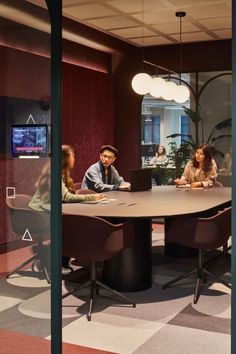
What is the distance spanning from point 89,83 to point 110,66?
0.99 m

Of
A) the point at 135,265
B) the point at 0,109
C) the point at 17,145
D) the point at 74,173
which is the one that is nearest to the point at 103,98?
the point at 74,173

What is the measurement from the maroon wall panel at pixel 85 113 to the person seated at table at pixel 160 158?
100 cm

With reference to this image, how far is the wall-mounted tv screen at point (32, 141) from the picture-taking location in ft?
9.19

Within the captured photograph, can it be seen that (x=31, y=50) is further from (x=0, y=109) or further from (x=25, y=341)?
(x=25, y=341)

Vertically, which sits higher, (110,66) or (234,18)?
(110,66)

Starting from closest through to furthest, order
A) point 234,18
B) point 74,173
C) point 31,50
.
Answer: point 234,18 → point 31,50 → point 74,173

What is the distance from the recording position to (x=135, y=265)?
4672mm

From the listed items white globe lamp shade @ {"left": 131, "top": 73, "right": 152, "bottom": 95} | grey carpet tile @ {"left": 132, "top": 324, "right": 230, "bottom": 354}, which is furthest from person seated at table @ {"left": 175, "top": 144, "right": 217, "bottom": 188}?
grey carpet tile @ {"left": 132, "top": 324, "right": 230, "bottom": 354}

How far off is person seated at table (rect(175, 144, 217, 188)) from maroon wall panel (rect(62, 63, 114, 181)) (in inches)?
80.9

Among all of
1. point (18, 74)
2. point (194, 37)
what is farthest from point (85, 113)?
point (194, 37)

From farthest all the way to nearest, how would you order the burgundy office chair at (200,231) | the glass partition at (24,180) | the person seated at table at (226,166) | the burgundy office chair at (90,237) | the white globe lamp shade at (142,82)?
the person seated at table at (226,166), the white globe lamp shade at (142,82), the burgundy office chair at (200,231), the burgundy office chair at (90,237), the glass partition at (24,180)

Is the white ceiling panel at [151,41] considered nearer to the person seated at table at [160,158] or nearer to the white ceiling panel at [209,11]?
the white ceiling panel at [209,11]

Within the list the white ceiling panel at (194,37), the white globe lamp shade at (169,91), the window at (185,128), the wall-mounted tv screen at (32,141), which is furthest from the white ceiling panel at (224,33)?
the wall-mounted tv screen at (32,141)

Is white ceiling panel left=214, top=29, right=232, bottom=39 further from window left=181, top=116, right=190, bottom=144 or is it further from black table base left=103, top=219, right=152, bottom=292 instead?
black table base left=103, top=219, right=152, bottom=292
